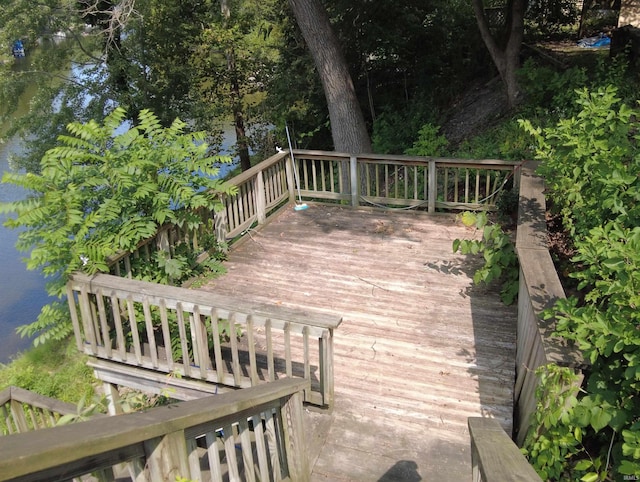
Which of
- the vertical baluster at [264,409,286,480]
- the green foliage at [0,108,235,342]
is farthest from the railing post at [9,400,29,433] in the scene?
the vertical baluster at [264,409,286,480]

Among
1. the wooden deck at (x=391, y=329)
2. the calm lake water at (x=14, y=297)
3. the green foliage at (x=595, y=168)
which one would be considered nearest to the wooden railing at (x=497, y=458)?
the wooden deck at (x=391, y=329)

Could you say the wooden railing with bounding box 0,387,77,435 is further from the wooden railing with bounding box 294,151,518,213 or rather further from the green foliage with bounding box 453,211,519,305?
the wooden railing with bounding box 294,151,518,213

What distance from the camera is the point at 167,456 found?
5.50 feet

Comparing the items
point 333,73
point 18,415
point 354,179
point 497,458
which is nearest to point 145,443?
point 497,458

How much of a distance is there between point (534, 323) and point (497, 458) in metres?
2.09

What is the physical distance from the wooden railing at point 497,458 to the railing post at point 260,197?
578 centimetres

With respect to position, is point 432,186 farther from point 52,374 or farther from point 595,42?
point 595,42

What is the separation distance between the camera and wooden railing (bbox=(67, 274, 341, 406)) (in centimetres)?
407

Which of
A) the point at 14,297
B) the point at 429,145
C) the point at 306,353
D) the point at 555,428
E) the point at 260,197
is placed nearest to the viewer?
the point at 555,428

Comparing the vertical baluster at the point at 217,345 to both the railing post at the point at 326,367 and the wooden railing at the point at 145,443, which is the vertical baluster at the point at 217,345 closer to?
the railing post at the point at 326,367

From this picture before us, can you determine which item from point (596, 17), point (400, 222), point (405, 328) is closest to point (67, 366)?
point (400, 222)

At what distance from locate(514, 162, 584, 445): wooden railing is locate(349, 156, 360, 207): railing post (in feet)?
10.1

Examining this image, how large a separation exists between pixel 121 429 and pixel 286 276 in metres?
4.80

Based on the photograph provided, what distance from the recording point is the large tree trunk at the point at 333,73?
9680 mm
